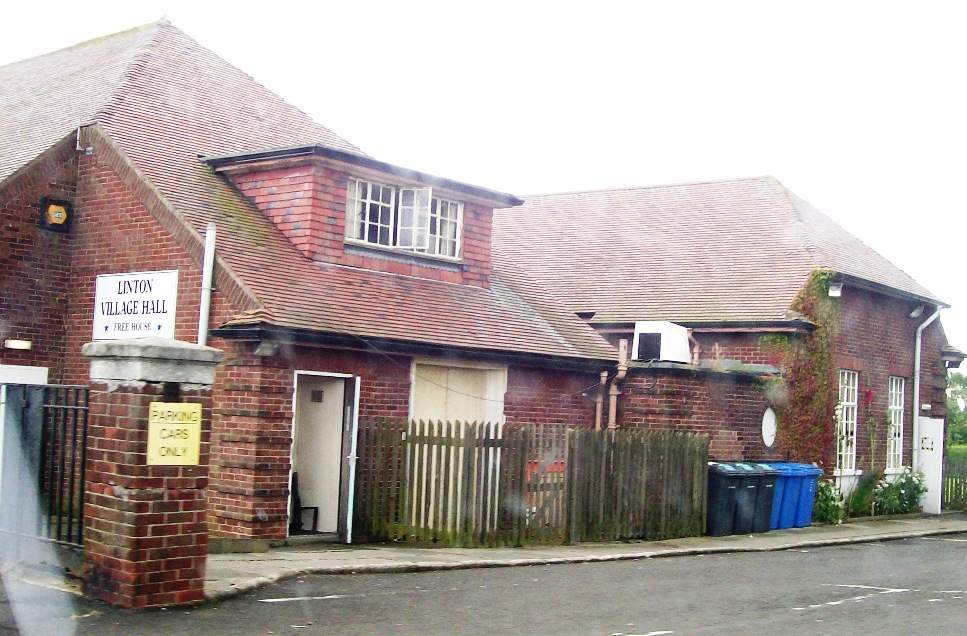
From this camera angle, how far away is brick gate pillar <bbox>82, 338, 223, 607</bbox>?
8914 mm

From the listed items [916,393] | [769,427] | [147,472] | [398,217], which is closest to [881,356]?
[916,393]

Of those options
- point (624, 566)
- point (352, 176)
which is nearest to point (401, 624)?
point (624, 566)

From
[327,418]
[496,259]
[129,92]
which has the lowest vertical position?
[327,418]

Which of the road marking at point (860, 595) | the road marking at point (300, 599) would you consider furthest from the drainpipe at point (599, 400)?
the road marking at point (300, 599)

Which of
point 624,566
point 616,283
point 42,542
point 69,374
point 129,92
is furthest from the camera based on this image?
point 616,283

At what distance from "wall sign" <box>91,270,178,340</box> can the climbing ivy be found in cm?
1141

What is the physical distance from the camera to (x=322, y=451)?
49.5ft

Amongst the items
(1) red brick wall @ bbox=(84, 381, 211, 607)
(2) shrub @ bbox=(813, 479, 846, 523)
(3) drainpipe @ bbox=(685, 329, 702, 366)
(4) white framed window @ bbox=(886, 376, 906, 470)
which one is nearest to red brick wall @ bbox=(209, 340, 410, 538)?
(1) red brick wall @ bbox=(84, 381, 211, 607)

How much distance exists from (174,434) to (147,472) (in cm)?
37

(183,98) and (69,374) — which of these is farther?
(183,98)

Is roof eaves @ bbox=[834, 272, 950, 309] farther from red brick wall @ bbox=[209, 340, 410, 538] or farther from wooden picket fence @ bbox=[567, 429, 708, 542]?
red brick wall @ bbox=[209, 340, 410, 538]

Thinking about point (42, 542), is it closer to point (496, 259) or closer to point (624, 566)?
point (624, 566)

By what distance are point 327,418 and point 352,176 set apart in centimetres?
366

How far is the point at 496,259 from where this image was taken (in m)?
22.8
